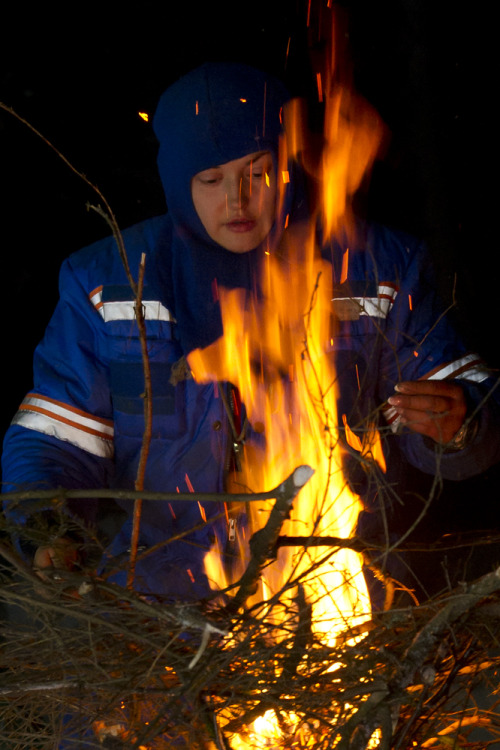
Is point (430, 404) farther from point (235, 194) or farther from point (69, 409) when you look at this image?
point (69, 409)

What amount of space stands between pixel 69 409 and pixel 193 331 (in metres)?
0.46

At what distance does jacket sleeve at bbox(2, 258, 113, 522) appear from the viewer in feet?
6.79

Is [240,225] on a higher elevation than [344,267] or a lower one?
higher

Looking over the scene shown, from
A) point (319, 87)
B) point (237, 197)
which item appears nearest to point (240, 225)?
point (237, 197)

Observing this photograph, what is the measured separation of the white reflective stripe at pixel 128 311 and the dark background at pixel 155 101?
2.18 feet

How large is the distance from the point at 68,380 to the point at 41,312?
68 centimetres

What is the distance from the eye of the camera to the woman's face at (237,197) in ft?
6.91

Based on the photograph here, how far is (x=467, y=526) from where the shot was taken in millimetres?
3094

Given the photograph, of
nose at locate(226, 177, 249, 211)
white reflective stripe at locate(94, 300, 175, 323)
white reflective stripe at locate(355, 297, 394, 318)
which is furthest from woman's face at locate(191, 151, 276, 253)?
white reflective stripe at locate(355, 297, 394, 318)

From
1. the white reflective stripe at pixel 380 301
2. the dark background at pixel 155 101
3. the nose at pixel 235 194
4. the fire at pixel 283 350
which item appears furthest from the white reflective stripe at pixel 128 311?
the dark background at pixel 155 101

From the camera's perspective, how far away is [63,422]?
2148mm

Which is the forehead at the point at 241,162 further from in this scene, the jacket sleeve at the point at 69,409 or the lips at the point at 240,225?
the jacket sleeve at the point at 69,409

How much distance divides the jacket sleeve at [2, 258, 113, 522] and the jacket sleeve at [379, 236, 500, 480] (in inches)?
36.7

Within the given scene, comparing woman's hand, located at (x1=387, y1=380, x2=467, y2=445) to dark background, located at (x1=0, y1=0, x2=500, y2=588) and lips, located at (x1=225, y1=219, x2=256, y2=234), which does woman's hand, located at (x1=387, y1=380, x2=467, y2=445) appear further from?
dark background, located at (x1=0, y1=0, x2=500, y2=588)
